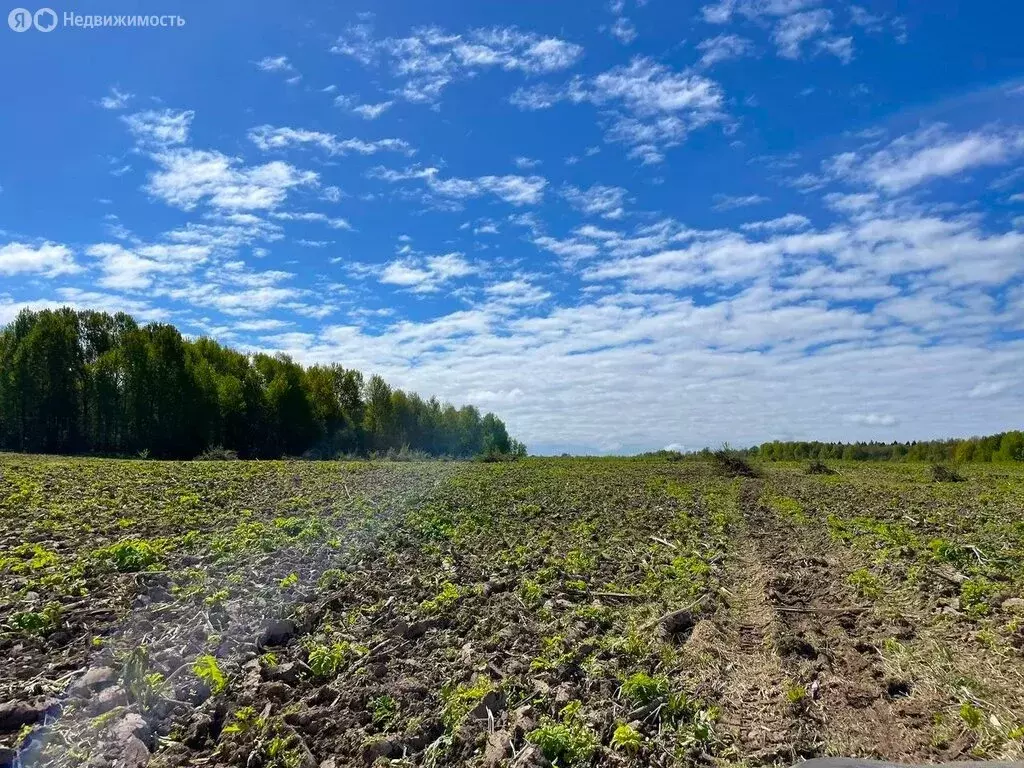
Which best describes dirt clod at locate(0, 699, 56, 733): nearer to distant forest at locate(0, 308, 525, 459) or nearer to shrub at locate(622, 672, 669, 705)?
shrub at locate(622, 672, 669, 705)

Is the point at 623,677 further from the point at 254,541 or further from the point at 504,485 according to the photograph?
the point at 504,485

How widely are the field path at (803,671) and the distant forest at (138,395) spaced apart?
47.7m

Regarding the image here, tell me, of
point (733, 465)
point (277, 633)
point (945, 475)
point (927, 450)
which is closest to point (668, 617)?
point (277, 633)

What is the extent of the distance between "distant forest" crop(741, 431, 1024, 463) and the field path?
60645mm

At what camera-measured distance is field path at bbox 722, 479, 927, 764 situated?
5.24 m

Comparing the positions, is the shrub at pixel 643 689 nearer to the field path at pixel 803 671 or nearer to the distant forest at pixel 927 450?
the field path at pixel 803 671

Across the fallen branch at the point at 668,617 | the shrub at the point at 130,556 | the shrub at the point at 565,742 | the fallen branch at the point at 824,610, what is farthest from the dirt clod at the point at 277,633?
the fallen branch at the point at 824,610

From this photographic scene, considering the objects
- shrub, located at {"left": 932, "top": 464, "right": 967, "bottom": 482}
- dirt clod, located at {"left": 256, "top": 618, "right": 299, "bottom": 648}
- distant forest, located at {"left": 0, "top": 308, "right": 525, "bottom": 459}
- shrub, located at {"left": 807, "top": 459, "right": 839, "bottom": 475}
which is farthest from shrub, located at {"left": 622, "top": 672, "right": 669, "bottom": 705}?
distant forest, located at {"left": 0, "top": 308, "right": 525, "bottom": 459}

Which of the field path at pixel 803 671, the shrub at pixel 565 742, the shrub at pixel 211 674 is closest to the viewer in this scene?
the shrub at pixel 565 742

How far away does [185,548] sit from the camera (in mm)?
10492

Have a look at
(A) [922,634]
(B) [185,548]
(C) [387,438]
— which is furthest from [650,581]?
(C) [387,438]

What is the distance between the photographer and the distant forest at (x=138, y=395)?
2141 inches

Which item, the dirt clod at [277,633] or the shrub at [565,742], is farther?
the dirt clod at [277,633]

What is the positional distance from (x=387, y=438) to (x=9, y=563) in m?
69.4
